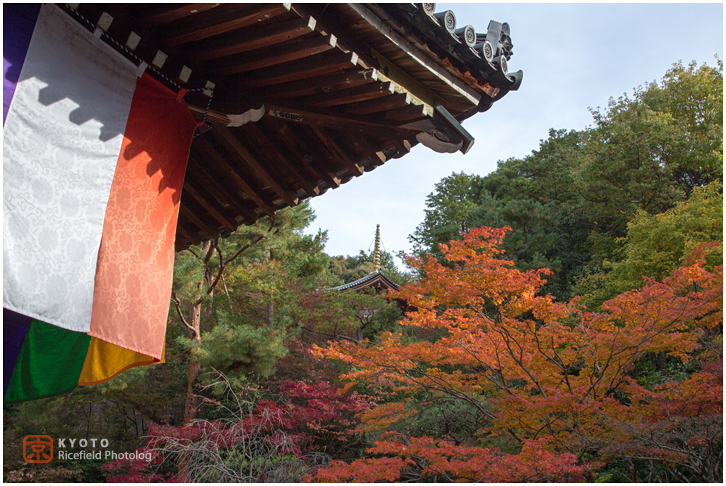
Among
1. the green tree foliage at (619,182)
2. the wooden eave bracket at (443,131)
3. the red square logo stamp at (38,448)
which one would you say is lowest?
the red square logo stamp at (38,448)

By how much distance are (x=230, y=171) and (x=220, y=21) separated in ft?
4.13

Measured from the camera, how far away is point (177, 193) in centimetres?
243

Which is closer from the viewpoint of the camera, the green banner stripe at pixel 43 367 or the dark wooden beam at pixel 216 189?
the dark wooden beam at pixel 216 189

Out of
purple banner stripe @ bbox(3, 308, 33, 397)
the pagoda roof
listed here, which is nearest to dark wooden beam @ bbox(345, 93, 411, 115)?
the pagoda roof

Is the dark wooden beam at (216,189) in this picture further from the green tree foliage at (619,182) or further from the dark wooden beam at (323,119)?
the green tree foliage at (619,182)

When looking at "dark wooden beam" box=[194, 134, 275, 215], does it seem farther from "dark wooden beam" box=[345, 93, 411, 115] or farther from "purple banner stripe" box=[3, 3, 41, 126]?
"purple banner stripe" box=[3, 3, 41, 126]

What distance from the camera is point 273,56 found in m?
2.17

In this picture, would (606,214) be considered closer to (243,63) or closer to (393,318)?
(393,318)

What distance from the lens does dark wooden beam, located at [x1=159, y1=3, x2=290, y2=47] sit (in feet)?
6.16

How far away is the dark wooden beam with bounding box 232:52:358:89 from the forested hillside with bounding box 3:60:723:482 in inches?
129

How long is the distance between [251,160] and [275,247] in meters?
8.08

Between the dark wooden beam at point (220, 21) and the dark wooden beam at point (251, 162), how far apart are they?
651 mm

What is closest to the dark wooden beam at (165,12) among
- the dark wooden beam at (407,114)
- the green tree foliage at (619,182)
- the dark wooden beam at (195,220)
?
the dark wooden beam at (407,114)

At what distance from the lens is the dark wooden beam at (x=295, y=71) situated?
212 centimetres
